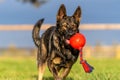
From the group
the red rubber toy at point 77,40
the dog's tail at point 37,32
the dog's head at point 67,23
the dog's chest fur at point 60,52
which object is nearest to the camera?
the red rubber toy at point 77,40

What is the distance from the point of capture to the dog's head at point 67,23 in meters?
7.41

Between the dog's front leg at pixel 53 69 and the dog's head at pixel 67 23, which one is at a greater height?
the dog's head at pixel 67 23

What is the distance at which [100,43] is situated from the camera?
63.6 ft

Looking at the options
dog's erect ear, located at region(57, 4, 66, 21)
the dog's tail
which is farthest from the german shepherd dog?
the dog's tail

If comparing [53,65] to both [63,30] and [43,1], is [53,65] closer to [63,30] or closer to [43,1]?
[63,30]

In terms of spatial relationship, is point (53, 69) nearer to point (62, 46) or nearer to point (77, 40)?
point (62, 46)

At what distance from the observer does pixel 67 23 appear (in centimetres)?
756

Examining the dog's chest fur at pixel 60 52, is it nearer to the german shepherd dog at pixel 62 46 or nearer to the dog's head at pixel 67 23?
the german shepherd dog at pixel 62 46

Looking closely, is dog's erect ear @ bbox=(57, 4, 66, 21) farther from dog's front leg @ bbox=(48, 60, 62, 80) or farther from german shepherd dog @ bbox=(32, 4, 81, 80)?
dog's front leg @ bbox=(48, 60, 62, 80)

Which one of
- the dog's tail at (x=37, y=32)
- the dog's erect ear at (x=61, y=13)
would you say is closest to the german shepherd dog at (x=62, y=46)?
the dog's erect ear at (x=61, y=13)

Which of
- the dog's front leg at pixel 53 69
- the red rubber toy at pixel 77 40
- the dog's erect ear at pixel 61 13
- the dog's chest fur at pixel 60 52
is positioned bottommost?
the dog's front leg at pixel 53 69

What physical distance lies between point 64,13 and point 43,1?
1942cm

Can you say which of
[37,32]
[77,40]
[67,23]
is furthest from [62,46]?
[37,32]

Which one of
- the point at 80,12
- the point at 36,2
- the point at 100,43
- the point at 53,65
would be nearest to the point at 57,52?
the point at 53,65
